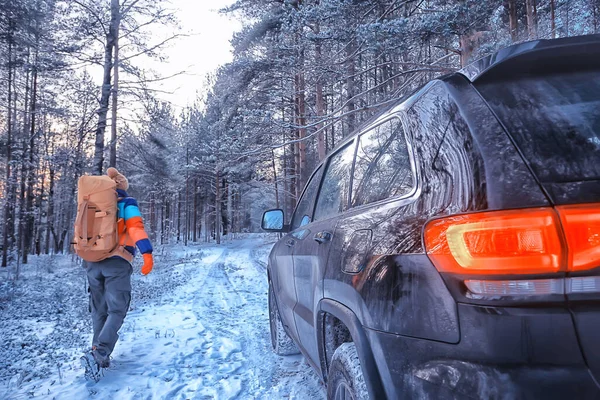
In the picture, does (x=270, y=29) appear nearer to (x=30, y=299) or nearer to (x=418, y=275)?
(x=30, y=299)

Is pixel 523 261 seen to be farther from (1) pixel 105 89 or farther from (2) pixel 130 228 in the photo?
(1) pixel 105 89

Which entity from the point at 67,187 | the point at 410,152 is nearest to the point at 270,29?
the point at 410,152

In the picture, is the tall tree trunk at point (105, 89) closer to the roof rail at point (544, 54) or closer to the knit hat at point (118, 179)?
the knit hat at point (118, 179)

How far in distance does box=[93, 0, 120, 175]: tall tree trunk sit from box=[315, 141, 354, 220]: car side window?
36.9ft

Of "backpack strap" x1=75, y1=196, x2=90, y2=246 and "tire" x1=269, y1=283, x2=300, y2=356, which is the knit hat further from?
"tire" x1=269, y1=283, x2=300, y2=356

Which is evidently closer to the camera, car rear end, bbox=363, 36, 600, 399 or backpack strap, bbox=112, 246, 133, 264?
car rear end, bbox=363, 36, 600, 399

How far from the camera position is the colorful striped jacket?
12.4ft

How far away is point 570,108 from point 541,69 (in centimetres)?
22

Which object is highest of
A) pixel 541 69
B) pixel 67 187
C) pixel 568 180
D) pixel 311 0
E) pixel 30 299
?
pixel 311 0

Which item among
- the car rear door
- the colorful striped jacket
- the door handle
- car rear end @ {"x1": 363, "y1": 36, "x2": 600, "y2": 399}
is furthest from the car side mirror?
car rear end @ {"x1": 363, "y1": 36, "x2": 600, "y2": 399}

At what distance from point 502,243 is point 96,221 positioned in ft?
12.2

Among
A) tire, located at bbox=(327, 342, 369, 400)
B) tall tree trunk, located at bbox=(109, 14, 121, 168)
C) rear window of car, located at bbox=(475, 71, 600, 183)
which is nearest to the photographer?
rear window of car, located at bbox=(475, 71, 600, 183)

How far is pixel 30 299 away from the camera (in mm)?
8836

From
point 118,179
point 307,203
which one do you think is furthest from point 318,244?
point 118,179
